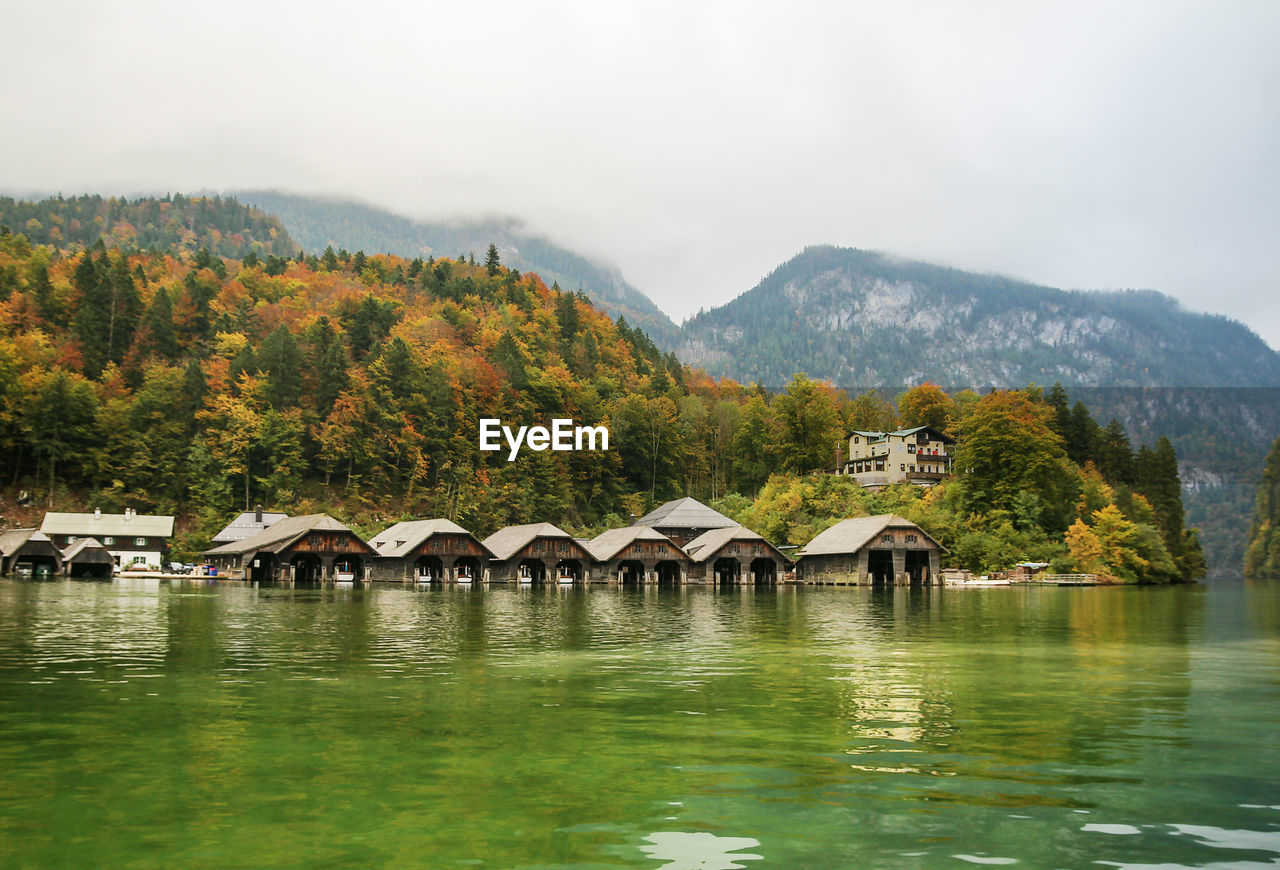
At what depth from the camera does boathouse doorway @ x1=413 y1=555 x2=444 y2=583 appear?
86.8 metres

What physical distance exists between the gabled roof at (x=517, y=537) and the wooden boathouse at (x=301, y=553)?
37.8ft

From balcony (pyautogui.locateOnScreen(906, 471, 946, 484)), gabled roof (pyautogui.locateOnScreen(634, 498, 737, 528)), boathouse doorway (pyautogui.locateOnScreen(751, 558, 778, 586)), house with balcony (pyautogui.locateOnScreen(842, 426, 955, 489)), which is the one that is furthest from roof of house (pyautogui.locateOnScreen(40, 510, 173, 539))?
balcony (pyautogui.locateOnScreen(906, 471, 946, 484))

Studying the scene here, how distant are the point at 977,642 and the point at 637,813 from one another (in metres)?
24.3

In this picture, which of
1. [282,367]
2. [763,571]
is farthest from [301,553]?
[763,571]

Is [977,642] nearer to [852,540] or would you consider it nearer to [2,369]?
[852,540]

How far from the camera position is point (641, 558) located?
88.8m

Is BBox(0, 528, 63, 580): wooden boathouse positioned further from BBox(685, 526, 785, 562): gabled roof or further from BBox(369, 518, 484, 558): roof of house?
BBox(685, 526, 785, 562): gabled roof

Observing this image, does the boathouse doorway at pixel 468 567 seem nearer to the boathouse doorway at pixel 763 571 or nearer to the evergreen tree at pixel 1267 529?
the boathouse doorway at pixel 763 571

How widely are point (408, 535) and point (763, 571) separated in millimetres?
33562

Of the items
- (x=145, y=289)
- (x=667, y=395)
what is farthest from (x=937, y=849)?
(x=145, y=289)

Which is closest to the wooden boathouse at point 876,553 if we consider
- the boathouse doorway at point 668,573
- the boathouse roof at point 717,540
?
the boathouse roof at point 717,540

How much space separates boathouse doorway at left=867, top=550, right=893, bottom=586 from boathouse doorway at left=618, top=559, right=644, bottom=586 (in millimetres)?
21010

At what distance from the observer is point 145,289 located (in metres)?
136

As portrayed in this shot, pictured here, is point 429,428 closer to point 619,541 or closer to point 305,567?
point 305,567
